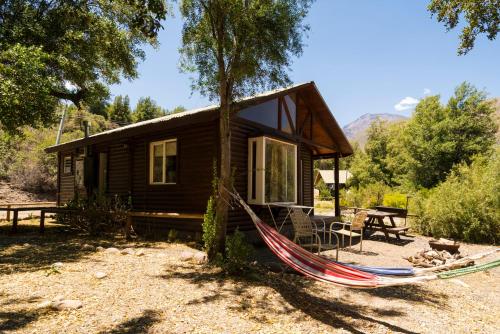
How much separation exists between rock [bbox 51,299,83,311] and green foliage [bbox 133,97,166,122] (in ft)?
135

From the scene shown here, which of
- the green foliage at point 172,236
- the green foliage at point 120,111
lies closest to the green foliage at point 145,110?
the green foliage at point 120,111

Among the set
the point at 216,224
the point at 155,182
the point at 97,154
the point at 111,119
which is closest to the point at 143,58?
the point at 97,154

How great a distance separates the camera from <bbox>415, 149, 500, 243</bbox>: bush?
9516 mm

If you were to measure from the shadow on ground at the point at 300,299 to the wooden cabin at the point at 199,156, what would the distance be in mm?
2549

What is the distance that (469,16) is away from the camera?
23.5ft

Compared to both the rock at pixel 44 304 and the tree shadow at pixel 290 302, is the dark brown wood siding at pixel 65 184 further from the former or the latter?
the rock at pixel 44 304

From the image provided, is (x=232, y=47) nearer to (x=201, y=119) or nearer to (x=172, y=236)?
(x=201, y=119)

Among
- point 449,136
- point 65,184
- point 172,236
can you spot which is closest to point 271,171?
point 172,236

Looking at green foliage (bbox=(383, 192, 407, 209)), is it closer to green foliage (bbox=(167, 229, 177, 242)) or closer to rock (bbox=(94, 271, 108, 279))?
green foliage (bbox=(167, 229, 177, 242))

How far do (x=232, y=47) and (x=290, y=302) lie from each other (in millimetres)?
4308

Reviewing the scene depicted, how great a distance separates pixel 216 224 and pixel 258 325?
240 cm

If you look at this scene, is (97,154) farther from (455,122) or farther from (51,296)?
(455,122)

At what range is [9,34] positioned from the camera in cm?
888

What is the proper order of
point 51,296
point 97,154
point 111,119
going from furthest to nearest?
point 111,119
point 97,154
point 51,296
